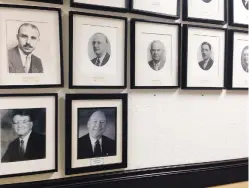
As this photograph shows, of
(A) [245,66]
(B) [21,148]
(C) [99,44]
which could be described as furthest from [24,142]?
(A) [245,66]

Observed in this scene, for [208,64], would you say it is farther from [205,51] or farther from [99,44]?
[99,44]

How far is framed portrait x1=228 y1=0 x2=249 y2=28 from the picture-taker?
1.78m

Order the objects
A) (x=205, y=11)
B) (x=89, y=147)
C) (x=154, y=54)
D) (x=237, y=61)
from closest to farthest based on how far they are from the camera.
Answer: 1. (x=89, y=147)
2. (x=154, y=54)
3. (x=205, y=11)
4. (x=237, y=61)

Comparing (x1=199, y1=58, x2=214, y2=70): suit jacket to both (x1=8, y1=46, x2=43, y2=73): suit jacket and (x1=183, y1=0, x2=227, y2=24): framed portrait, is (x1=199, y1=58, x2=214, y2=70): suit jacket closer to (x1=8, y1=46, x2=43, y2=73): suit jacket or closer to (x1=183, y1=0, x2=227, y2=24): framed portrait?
(x1=183, y1=0, x2=227, y2=24): framed portrait

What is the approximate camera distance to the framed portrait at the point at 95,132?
4.54 ft

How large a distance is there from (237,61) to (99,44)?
81 cm

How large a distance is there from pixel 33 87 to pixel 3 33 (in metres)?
0.23

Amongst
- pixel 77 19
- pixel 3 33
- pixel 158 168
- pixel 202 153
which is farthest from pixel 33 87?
pixel 202 153

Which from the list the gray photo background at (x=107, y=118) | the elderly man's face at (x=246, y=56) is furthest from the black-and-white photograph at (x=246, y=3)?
the gray photo background at (x=107, y=118)

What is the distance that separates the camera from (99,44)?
1.43 meters

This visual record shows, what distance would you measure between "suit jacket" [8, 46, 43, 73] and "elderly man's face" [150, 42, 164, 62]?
52 centimetres

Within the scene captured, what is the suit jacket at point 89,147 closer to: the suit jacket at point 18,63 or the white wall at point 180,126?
the white wall at point 180,126

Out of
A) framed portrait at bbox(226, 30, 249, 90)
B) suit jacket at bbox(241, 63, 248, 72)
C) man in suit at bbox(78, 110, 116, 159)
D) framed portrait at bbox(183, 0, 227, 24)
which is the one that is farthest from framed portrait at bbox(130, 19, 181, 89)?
suit jacket at bbox(241, 63, 248, 72)

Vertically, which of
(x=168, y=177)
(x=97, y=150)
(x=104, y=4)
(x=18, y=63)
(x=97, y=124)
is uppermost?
(x=104, y=4)
